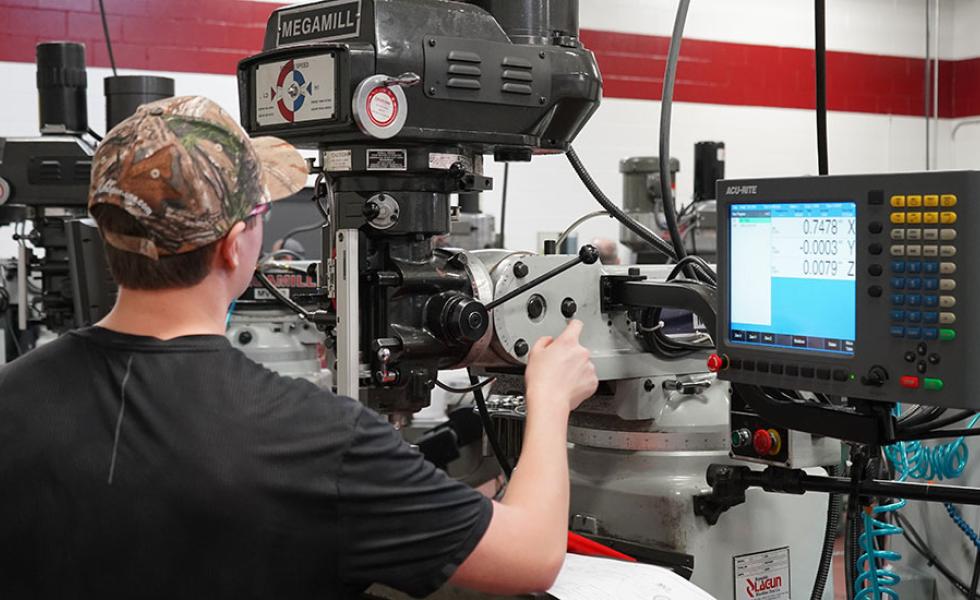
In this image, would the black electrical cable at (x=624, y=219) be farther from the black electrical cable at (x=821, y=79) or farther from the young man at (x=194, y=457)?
the young man at (x=194, y=457)

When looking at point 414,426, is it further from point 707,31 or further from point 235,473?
point 707,31

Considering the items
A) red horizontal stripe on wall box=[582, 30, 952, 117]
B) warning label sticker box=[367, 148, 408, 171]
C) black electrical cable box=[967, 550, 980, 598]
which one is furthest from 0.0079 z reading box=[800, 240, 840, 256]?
red horizontal stripe on wall box=[582, 30, 952, 117]

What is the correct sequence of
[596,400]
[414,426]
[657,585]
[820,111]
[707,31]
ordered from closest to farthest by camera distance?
[657,585] < [820,111] < [596,400] < [414,426] < [707,31]

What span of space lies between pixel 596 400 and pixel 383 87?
2.22 ft

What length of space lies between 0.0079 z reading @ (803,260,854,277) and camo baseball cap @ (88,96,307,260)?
747 mm

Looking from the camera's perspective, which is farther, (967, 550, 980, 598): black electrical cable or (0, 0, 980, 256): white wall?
(0, 0, 980, 256): white wall

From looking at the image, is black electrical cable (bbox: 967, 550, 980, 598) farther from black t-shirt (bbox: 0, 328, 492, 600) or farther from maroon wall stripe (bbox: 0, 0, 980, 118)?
maroon wall stripe (bbox: 0, 0, 980, 118)

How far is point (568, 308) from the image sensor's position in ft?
5.71

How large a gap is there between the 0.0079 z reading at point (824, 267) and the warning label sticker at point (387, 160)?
55cm

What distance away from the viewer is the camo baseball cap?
1044 millimetres

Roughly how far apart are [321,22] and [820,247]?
734 millimetres

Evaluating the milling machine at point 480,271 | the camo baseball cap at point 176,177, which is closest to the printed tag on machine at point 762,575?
the milling machine at point 480,271

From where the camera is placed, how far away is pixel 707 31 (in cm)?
697

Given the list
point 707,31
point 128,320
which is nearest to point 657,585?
point 128,320
